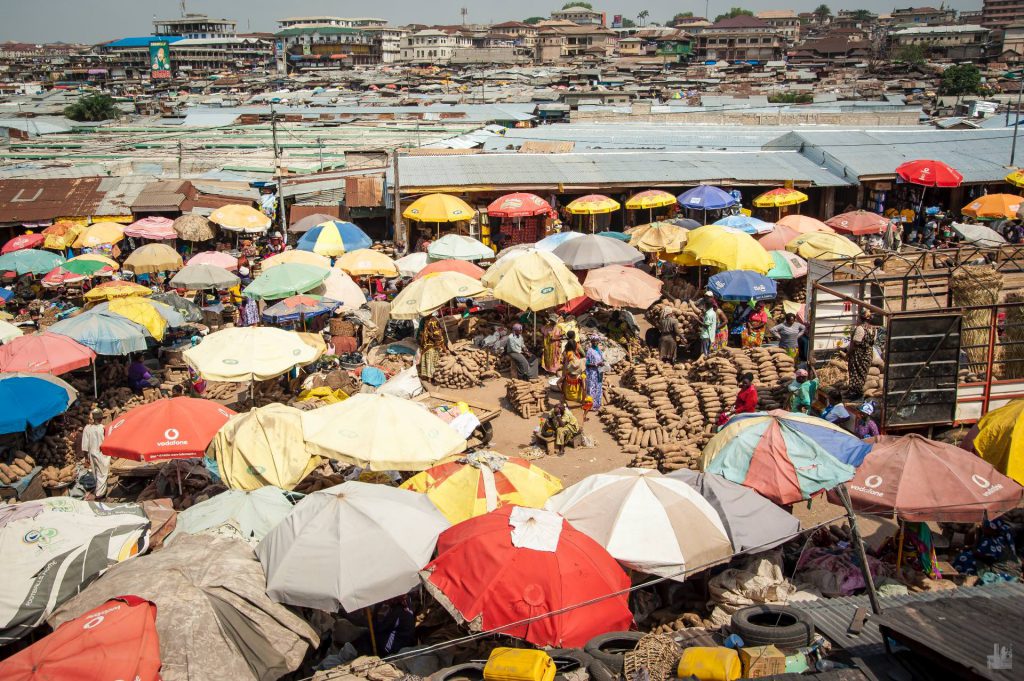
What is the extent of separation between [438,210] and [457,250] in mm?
2569

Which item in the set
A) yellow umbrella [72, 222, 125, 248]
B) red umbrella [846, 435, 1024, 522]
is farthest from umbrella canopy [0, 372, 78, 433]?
yellow umbrella [72, 222, 125, 248]

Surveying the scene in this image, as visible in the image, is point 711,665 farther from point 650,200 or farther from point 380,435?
point 650,200

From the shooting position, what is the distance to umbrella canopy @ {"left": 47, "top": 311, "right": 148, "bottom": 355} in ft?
42.5

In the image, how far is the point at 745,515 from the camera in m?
7.47

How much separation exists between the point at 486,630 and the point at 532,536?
2.74ft

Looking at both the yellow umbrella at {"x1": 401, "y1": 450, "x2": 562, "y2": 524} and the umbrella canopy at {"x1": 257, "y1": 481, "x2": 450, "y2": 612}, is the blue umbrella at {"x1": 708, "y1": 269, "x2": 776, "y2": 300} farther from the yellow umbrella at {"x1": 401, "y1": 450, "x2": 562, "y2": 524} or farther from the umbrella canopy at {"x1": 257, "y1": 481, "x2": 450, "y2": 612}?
the umbrella canopy at {"x1": 257, "y1": 481, "x2": 450, "y2": 612}

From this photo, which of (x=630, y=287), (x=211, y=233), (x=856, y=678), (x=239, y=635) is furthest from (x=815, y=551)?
(x=211, y=233)

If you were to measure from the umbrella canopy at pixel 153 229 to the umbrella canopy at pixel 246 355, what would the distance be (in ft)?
38.3

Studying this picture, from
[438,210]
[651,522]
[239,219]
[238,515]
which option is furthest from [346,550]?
[239,219]

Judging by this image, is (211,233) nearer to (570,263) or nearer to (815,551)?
(570,263)

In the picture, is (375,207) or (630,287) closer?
(630,287)

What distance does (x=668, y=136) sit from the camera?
30.9 meters

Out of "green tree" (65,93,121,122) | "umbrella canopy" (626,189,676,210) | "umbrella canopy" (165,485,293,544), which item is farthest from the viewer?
"green tree" (65,93,121,122)

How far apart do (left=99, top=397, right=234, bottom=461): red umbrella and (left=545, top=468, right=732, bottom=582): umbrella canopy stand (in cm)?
442
